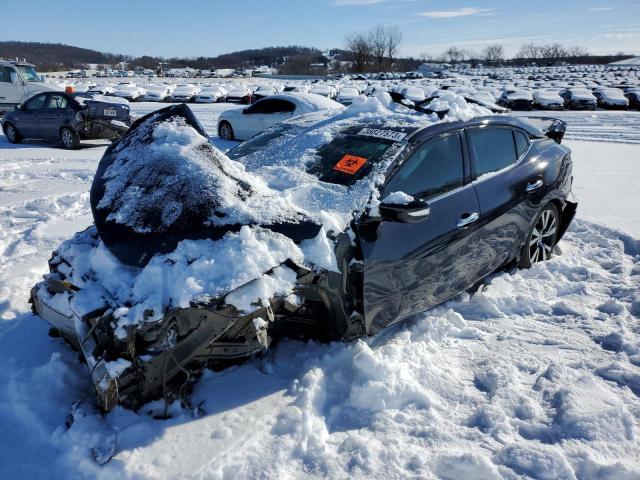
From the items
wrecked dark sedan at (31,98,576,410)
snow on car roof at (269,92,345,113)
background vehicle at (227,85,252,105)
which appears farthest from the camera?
background vehicle at (227,85,252,105)

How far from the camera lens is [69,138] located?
11766mm

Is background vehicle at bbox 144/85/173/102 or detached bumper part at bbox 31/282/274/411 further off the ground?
background vehicle at bbox 144/85/173/102

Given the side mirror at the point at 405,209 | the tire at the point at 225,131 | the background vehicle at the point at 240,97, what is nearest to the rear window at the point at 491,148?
the side mirror at the point at 405,209

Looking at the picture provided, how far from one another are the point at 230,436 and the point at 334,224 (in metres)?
1.34

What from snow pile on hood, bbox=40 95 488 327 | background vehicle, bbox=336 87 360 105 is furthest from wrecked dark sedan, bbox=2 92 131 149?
background vehicle, bbox=336 87 360 105

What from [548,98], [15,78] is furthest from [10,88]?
[548,98]

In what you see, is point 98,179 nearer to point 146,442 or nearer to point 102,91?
point 146,442

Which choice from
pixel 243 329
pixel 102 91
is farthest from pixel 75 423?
pixel 102 91

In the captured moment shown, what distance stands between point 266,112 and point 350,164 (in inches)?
359

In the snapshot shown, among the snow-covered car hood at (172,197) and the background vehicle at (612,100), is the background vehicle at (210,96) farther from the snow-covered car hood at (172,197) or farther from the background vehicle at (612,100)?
the snow-covered car hood at (172,197)

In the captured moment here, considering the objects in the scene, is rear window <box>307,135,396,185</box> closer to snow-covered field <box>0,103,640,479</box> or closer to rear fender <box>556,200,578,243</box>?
snow-covered field <box>0,103,640,479</box>

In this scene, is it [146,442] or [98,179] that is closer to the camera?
[146,442]

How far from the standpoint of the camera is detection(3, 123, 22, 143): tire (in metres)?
12.6

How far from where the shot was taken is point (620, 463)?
2471 millimetres
